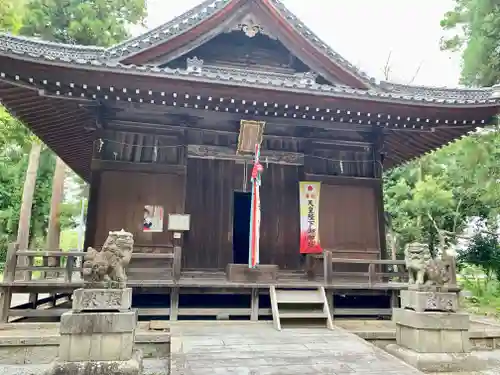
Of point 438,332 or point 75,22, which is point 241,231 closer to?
point 438,332

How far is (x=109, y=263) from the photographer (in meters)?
5.28

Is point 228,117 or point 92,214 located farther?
point 228,117

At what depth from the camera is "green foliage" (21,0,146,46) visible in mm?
15930

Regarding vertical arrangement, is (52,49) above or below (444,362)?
above

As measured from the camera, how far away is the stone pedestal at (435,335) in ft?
18.1

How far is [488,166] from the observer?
1145 cm

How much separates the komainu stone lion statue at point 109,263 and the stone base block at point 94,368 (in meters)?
0.98

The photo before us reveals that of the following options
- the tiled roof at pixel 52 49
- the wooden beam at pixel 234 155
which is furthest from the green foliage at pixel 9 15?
the wooden beam at pixel 234 155

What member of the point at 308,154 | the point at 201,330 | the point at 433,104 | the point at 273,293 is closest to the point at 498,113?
the point at 433,104

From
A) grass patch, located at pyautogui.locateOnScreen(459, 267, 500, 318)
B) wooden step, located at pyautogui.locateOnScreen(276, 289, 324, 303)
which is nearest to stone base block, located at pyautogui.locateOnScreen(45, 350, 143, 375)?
wooden step, located at pyautogui.locateOnScreen(276, 289, 324, 303)

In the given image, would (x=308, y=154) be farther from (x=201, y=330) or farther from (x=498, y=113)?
(x=201, y=330)

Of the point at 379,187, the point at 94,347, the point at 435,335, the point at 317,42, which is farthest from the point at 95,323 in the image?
the point at 317,42

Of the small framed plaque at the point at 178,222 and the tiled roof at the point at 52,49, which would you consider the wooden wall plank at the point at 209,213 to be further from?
the tiled roof at the point at 52,49

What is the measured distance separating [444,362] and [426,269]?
1.36m
